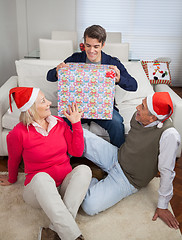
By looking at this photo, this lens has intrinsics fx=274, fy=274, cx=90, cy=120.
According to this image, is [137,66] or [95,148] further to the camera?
[137,66]

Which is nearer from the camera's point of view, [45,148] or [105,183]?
[45,148]

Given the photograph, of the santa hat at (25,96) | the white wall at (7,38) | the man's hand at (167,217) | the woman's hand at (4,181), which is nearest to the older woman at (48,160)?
the santa hat at (25,96)

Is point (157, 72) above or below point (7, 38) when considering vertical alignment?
below

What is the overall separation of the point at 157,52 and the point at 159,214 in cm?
407

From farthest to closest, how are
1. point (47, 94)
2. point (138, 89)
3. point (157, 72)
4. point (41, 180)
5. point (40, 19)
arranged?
point (40, 19) < point (157, 72) < point (138, 89) < point (47, 94) < point (41, 180)

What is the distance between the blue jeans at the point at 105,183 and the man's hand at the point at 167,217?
0.22m

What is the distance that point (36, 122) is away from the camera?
5.62 feet

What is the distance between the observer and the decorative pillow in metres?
3.03

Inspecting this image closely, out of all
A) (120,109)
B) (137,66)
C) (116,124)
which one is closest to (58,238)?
(116,124)

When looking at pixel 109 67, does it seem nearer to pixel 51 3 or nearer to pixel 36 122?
pixel 36 122

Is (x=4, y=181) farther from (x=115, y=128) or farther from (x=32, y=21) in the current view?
(x=32, y=21)

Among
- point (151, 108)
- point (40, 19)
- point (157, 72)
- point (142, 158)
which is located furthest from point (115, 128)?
point (40, 19)

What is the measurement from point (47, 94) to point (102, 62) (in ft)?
2.21

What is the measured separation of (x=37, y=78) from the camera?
8.52 ft
